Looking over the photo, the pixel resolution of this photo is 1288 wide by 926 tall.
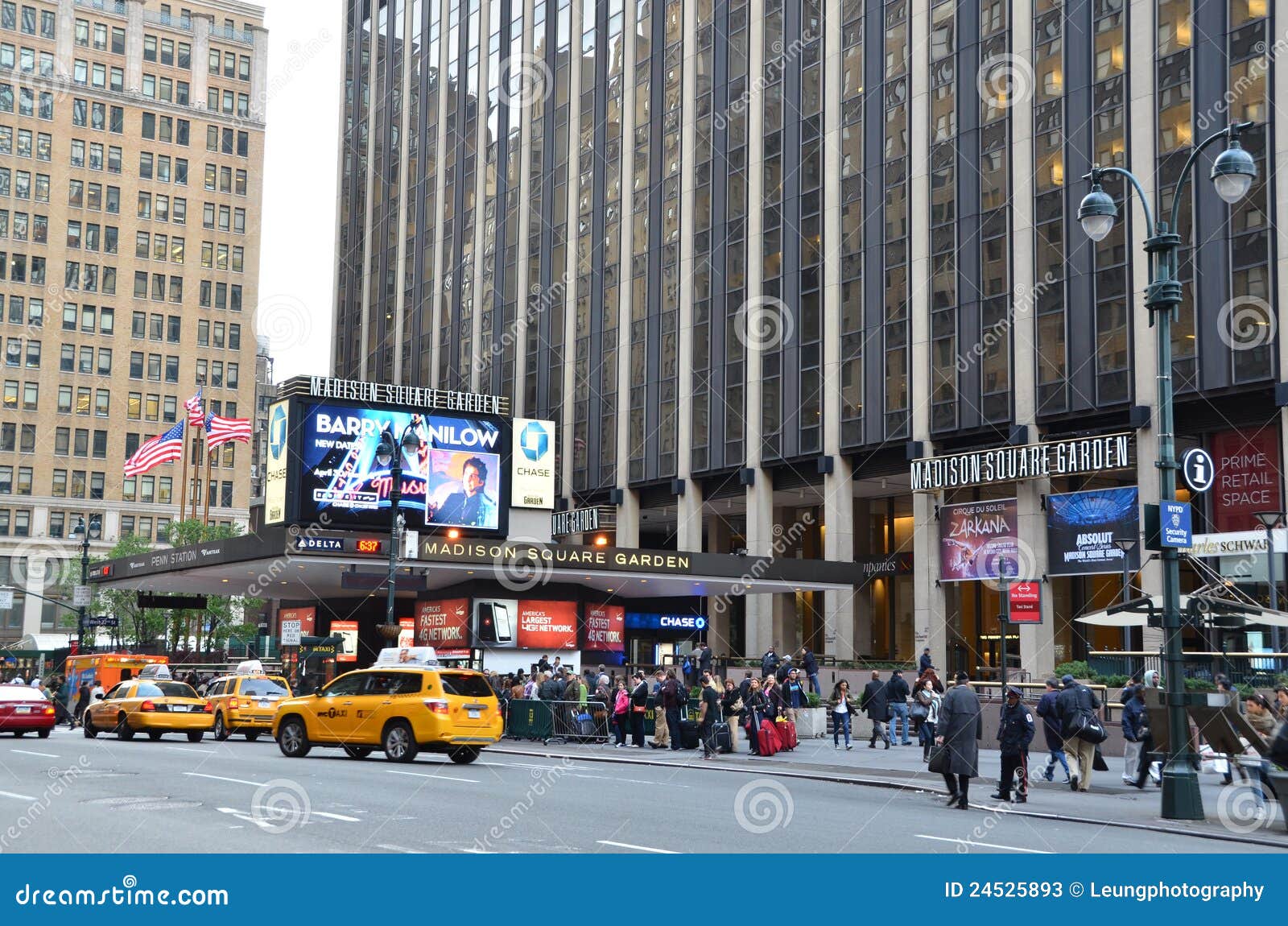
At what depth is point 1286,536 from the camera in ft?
101

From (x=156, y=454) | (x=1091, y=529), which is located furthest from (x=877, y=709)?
(x=156, y=454)

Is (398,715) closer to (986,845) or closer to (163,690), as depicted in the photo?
(163,690)

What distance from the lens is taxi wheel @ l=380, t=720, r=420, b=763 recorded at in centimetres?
2458

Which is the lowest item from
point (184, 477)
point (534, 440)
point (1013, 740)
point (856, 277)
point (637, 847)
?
point (637, 847)

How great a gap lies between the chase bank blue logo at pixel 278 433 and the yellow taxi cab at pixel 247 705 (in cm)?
1955

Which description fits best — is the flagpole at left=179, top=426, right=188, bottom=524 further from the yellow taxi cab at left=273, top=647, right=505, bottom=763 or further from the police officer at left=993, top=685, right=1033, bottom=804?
the police officer at left=993, top=685, right=1033, bottom=804

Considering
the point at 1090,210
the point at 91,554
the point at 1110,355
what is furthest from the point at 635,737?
the point at 91,554

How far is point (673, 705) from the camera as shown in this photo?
31.9m

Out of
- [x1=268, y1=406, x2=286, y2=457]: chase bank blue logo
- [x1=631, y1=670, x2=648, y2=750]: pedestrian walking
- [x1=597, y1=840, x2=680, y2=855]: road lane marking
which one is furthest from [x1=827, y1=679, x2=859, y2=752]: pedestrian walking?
[x1=268, y1=406, x2=286, y2=457]: chase bank blue logo

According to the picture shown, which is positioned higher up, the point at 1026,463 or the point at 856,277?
the point at 856,277

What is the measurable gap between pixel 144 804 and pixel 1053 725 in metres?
13.7

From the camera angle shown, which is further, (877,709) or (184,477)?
(184,477)

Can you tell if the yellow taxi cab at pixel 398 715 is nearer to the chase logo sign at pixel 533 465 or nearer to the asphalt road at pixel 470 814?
the asphalt road at pixel 470 814

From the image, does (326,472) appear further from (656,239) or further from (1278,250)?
(1278,250)
